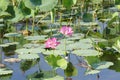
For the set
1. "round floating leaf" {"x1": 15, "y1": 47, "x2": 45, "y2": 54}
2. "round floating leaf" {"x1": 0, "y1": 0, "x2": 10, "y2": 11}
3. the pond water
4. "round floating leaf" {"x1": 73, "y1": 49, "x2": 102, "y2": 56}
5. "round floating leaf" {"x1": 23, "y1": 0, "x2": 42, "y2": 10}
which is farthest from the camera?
"round floating leaf" {"x1": 0, "y1": 0, "x2": 10, "y2": 11}

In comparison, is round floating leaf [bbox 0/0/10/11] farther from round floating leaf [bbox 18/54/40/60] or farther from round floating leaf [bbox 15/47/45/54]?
round floating leaf [bbox 18/54/40/60]

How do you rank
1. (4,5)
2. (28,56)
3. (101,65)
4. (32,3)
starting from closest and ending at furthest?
1. (101,65)
2. (28,56)
3. (32,3)
4. (4,5)

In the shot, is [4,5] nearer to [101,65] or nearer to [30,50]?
[30,50]

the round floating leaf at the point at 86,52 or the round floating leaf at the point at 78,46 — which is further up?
the round floating leaf at the point at 78,46

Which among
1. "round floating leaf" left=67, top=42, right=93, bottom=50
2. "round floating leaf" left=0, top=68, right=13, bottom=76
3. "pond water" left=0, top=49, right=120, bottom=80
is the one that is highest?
"round floating leaf" left=67, top=42, right=93, bottom=50

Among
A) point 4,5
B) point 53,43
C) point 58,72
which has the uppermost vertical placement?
point 4,5

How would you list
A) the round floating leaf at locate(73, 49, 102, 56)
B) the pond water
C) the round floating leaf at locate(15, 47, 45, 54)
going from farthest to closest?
the round floating leaf at locate(15, 47, 45, 54), the round floating leaf at locate(73, 49, 102, 56), the pond water

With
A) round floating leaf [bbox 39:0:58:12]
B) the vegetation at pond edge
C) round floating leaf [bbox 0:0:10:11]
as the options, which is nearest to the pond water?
the vegetation at pond edge

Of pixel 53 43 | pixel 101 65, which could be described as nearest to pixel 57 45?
pixel 53 43

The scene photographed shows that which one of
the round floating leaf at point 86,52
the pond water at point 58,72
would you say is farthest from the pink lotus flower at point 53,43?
the round floating leaf at point 86,52

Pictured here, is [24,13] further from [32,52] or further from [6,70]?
[6,70]

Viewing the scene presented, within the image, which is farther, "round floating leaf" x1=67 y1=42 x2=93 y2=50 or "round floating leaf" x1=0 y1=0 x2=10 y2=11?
"round floating leaf" x1=0 y1=0 x2=10 y2=11

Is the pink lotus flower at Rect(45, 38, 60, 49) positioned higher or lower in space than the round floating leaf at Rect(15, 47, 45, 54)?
higher

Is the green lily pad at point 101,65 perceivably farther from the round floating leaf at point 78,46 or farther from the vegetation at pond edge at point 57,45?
the round floating leaf at point 78,46
